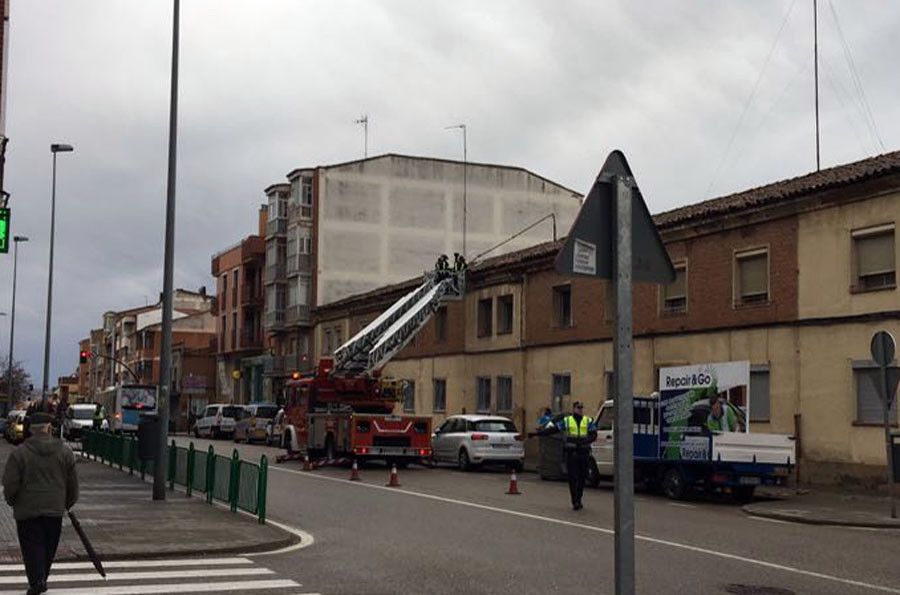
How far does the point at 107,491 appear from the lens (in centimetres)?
1964

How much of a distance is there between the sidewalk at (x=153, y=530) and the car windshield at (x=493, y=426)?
39.7 feet

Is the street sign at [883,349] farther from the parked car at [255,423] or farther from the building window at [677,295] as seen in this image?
the parked car at [255,423]

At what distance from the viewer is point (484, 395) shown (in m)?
40.8

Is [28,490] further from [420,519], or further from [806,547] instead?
[806,547]

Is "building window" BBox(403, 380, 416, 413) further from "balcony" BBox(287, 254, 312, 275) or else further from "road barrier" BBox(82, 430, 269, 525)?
"road barrier" BBox(82, 430, 269, 525)

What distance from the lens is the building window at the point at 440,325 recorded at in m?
44.1

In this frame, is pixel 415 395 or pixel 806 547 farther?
pixel 415 395

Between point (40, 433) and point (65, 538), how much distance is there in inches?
167

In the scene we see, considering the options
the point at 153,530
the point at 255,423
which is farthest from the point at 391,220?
the point at 153,530

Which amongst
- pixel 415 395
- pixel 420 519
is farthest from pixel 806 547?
pixel 415 395

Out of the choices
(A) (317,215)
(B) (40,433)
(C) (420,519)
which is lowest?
(C) (420,519)

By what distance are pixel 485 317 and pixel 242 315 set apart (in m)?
33.2

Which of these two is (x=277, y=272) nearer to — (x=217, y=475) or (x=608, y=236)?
(x=217, y=475)

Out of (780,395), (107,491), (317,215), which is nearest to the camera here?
(107,491)
